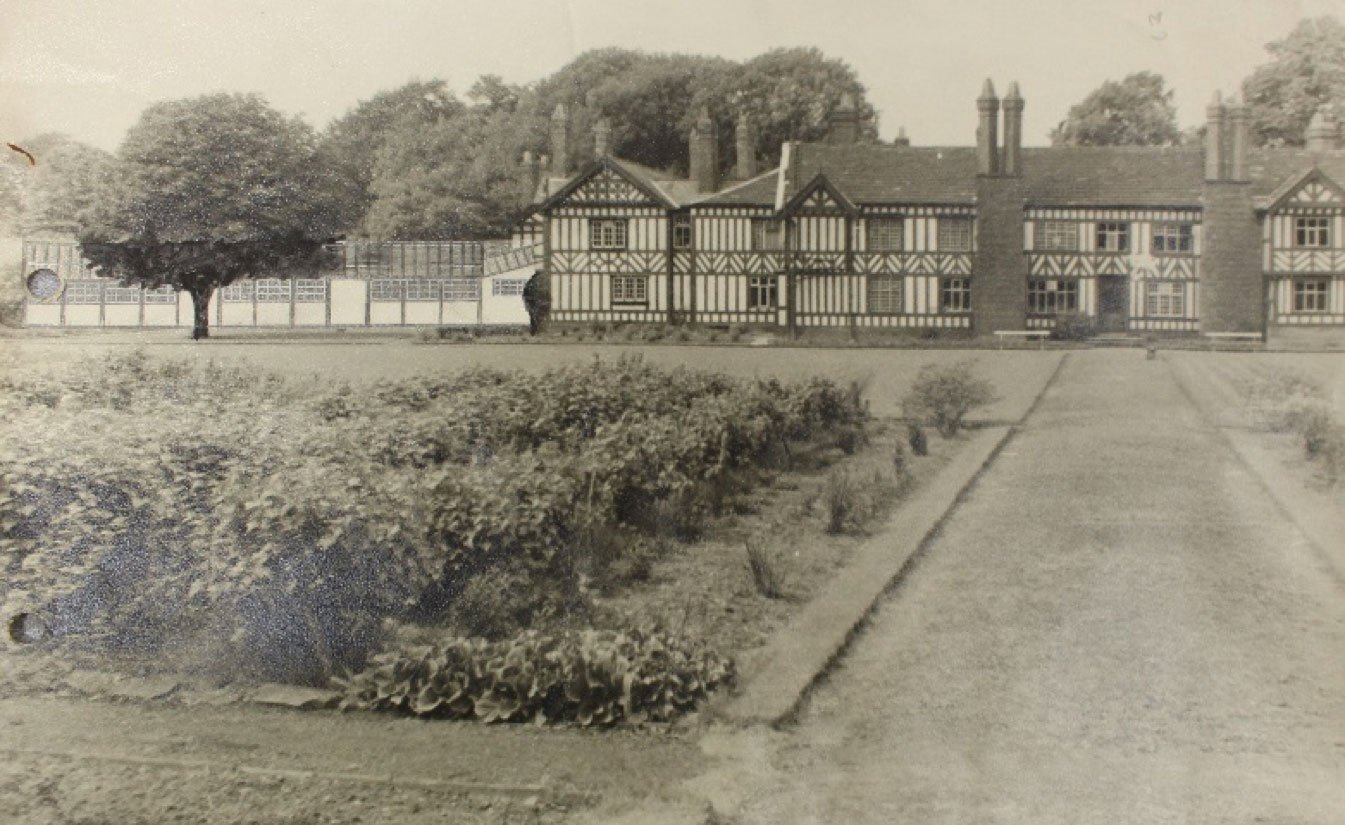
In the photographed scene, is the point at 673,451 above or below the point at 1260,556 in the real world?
above

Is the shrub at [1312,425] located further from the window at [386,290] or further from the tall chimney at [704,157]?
the window at [386,290]

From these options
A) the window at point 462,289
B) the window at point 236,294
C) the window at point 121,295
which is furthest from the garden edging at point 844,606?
the window at point 121,295

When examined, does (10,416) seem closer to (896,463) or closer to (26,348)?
(26,348)

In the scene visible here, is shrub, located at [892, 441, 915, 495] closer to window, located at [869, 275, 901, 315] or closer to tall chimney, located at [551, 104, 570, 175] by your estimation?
window, located at [869, 275, 901, 315]

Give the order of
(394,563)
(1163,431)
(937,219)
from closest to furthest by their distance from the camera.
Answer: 1. (394,563)
2. (937,219)
3. (1163,431)

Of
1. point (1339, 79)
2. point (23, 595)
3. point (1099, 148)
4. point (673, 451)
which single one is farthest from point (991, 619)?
point (23, 595)

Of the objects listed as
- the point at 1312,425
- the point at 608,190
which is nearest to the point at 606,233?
the point at 608,190

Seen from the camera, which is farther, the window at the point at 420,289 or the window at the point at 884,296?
the window at the point at 420,289
